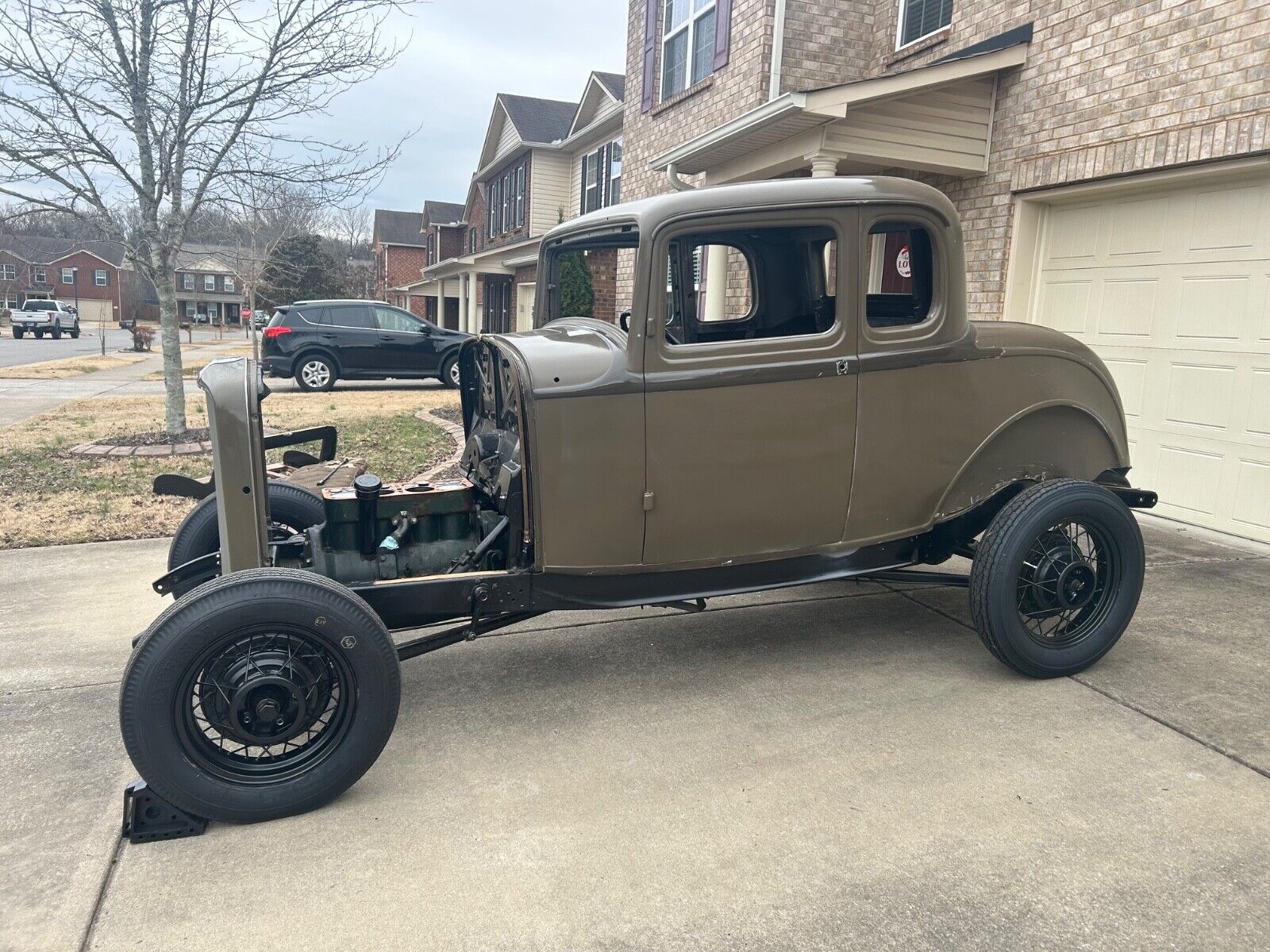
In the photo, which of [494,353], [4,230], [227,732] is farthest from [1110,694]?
[4,230]

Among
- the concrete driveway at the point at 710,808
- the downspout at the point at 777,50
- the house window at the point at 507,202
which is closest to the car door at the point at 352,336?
the downspout at the point at 777,50

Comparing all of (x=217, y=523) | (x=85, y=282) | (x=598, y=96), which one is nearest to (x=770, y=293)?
(x=217, y=523)

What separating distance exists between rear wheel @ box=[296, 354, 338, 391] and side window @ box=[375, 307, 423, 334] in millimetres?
1211

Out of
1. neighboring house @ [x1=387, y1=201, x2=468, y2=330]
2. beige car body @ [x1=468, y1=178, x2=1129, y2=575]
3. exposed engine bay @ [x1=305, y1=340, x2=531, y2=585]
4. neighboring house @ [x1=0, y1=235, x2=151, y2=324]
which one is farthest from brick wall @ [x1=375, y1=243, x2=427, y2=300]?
beige car body @ [x1=468, y1=178, x2=1129, y2=575]

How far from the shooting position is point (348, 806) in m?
2.86

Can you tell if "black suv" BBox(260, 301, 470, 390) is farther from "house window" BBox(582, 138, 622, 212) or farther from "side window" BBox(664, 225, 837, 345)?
"side window" BBox(664, 225, 837, 345)

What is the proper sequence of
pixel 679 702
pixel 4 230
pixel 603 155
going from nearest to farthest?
pixel 679 702 < pixel 4 230 < pixel 603 155

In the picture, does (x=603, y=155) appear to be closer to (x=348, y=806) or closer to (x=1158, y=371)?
(x=1158, y=371)

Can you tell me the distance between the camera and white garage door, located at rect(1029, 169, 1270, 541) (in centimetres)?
596

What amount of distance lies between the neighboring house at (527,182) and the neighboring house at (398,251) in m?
20.7

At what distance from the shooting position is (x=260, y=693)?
2750 mm

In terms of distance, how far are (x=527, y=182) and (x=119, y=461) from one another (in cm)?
1802

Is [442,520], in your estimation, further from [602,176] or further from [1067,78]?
[602,176]

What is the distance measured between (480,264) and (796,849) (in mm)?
22881
